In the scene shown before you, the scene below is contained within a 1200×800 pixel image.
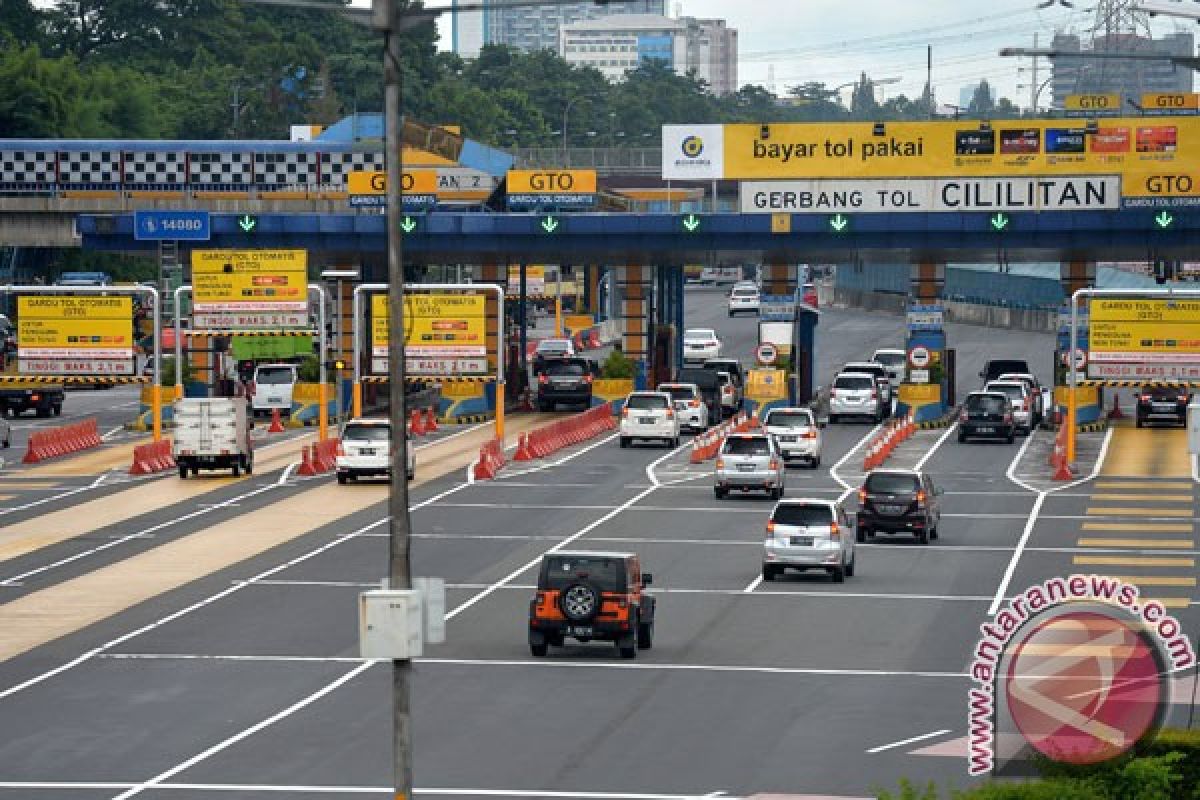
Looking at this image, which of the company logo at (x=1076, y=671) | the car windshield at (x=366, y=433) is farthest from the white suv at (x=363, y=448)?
the company logo at (x=1076, y=671)

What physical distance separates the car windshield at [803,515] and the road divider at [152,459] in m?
25.6

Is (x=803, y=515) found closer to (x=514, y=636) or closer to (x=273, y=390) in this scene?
(x=514, y=636)

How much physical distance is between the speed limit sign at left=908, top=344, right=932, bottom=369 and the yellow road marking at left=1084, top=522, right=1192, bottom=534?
27569mm

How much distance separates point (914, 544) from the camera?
52281mm

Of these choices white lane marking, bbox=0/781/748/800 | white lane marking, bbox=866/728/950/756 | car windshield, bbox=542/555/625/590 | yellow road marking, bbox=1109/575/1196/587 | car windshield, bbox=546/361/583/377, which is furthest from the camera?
car windshield, bbox=546/361/583/377

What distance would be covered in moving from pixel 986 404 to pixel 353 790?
165 feet

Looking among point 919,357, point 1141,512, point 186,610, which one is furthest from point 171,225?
point 186,610

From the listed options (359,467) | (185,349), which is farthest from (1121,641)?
(185,349)

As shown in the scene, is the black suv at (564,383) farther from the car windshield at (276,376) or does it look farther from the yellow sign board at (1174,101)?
the yellow sign board at (1174,101)

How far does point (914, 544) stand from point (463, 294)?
74.9ft

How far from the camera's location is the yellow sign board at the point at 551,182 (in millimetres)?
92125

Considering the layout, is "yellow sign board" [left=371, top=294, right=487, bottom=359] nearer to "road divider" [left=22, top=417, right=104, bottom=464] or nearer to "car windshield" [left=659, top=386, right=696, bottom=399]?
"car windshield" [left=659, top=386, right=696, bottom=399]

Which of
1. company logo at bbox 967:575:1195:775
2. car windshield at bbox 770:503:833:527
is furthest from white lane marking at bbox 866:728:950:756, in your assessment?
car windshield at bbox 770:503:833:527

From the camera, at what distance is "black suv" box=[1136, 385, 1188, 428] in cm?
8000
